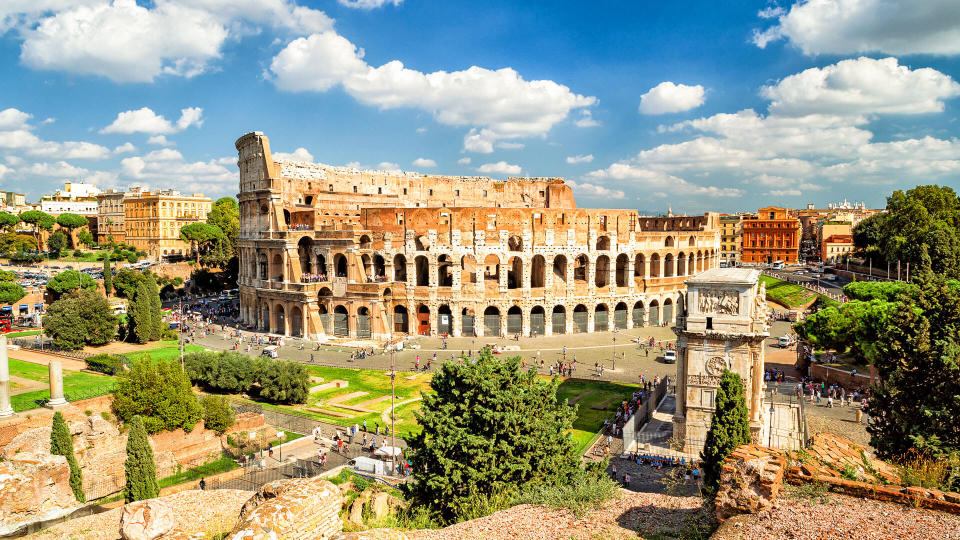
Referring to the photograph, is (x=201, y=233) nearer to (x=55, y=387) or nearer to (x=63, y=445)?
(x=55, y=387)

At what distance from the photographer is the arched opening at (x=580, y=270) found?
50969mm

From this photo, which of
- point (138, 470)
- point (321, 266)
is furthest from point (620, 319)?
point (138, 470)

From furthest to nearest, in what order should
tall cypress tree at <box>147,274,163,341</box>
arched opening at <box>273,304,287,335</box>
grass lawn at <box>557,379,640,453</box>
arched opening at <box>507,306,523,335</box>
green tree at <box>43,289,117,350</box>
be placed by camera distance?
arched opening at <box>273,304,287,335</box> → arched opening at <box>507,306,523,335</box> → tall cypress tree at <box>147,274,163,341</box> → green tree at <box>43,289,117,350</box> → grass lawn at <box>557,379,640,453</box>

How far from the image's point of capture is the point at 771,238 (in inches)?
3762

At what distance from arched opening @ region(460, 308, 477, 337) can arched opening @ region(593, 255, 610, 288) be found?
11.4 m

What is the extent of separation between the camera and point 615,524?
1143 cm

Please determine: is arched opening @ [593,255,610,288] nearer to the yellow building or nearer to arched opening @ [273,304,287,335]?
arched opening @ [273,304,287,335]

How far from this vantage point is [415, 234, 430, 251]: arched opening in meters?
49.2

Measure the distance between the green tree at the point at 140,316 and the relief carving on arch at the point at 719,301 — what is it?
38.3 m

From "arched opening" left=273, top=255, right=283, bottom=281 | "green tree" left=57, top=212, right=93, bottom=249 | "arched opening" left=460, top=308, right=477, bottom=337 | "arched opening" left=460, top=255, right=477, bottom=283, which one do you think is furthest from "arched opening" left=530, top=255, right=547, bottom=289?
"green tree" left=57, top=212, right=93, bottom=249

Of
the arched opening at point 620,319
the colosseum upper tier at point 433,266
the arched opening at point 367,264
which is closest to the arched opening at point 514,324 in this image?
the colosseum upper tier at point 433,266

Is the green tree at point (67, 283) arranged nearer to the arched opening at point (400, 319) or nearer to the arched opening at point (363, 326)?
the arched opening at point (363, 326)

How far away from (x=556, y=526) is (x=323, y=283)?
1549 inches

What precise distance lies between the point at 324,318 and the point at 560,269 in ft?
70.2
